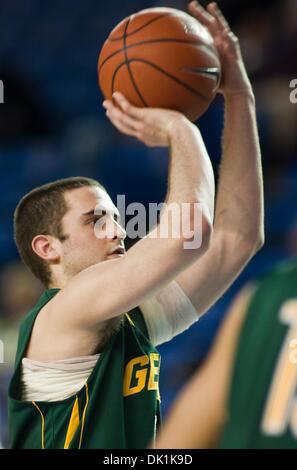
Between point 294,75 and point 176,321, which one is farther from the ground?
point 294,75

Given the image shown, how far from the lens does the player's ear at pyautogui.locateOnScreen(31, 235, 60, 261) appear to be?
238 cm

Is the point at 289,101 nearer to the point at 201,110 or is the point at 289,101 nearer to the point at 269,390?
the point at 201,110

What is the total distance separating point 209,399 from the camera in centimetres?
98

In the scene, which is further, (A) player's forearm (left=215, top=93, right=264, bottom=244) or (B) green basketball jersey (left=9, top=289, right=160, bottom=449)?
(A) player's forearm (left=215, top=93, right=264, bottom=244)

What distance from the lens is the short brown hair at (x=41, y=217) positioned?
240 centimetres

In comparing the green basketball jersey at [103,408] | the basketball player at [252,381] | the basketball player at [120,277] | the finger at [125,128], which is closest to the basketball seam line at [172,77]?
the basketball player at [120,277]

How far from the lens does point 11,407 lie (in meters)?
2.25

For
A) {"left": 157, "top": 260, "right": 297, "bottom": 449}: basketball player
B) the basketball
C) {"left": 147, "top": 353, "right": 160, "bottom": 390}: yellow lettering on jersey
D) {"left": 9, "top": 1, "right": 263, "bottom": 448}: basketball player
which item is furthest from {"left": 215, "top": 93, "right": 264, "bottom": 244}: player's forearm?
{"left": 157, "top": 260, "right": 297, "bottom": 449}: basketball player

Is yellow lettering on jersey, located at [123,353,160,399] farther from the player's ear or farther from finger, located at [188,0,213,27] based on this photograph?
finger, located at [188,0,213,27]

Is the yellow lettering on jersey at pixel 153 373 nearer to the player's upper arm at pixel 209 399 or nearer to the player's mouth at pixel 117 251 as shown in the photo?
the player's mouth at pixel 117 251

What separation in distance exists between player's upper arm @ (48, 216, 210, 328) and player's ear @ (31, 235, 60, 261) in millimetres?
226

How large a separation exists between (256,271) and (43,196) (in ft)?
10.2

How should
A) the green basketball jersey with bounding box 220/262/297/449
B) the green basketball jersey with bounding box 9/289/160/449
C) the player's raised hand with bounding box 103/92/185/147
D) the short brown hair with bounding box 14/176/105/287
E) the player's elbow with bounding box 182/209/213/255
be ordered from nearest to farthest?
the green basketball jersey with bounding box 220/262/297/449
the player's elbow with bounding box 182/209/213/255
the player's raised hand with bounding box 103/92/185/147
the green basketball jersey with bounding box 9/289/160/449
the short brown hair with bounding box 14/176/105/287
